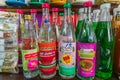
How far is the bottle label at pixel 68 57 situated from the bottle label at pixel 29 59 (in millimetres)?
98

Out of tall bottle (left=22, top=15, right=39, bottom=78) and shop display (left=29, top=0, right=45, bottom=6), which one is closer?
tall bottle (left=22, top=15, right=39, bottom=78)

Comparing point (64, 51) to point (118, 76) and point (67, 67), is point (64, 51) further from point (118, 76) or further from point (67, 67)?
point (118, 76)

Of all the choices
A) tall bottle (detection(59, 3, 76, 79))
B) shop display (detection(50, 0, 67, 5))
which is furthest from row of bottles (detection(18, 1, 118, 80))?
shop display (detection(50, 0, 67, 5))

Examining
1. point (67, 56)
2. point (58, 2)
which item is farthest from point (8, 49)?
point (58, 2)

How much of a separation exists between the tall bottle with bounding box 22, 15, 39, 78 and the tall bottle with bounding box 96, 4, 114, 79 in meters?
0.24

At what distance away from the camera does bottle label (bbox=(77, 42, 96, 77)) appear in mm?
412

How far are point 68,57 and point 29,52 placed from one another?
0.14 meters

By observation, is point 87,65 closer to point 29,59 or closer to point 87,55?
point 87,55

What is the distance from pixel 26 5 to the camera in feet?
2.43

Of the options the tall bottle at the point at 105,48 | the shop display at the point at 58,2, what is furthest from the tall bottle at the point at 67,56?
the shop display at the point at 58,2

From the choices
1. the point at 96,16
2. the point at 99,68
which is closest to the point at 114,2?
the point at 96,16

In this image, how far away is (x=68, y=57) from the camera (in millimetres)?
428

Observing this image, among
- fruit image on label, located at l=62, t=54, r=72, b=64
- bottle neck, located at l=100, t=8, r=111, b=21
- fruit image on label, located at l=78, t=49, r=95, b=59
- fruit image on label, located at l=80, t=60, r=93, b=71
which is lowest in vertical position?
fruit image on label, located at l=80, t=60, r=93, b=71

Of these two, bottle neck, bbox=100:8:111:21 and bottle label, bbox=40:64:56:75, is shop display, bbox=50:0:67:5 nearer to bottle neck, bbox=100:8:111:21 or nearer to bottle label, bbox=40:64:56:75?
bottle neck, bbox=100:8:111:21
